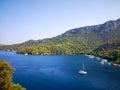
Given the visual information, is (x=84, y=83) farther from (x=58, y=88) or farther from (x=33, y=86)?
(x=33, y=86)

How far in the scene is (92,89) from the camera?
75.2 meters

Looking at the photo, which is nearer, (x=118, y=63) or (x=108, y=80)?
(x=108, y=80)

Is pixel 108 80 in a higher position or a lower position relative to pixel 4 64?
lower

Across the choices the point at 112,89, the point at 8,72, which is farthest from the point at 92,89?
the point at 8,72

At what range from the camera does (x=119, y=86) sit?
78.1 metres

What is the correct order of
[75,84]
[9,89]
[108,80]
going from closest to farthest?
1. [9,89]
2. [75,84]
3. [108,80]

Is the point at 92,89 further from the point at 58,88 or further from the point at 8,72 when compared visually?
the point at 8,72

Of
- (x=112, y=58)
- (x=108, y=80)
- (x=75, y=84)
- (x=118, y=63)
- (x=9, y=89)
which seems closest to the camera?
(x=9, y=89)

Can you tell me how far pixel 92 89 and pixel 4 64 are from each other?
44654mm

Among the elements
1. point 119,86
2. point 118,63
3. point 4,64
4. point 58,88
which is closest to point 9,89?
point 4,64

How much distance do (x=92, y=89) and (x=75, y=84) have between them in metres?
8.94

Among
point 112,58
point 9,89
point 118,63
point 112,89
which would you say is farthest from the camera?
point 112,58

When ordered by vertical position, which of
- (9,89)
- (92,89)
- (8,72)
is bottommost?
(92,89)

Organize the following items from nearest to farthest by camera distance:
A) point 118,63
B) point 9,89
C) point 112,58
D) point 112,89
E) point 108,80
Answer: point 9,89
point 112,89
point 108,80
point 118,63
point 112,58
